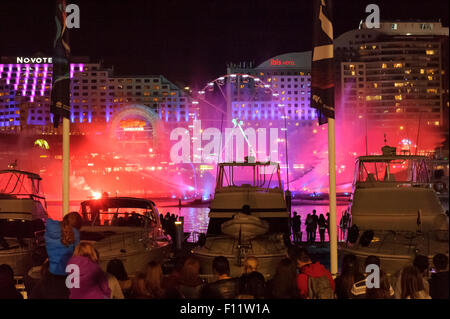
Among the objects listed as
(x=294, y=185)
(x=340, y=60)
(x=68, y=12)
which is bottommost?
(x=294, y=185)

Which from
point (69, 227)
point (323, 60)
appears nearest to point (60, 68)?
point (69, 227)

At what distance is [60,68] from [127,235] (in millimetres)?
4333

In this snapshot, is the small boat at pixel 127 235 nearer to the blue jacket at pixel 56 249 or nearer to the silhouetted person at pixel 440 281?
the blue jacket at pixel 56 249

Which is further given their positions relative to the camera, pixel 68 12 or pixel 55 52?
pixel 68 12

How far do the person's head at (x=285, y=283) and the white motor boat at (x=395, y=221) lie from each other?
14.1 feet

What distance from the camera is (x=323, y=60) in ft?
27.7

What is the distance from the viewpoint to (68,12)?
32.0ft

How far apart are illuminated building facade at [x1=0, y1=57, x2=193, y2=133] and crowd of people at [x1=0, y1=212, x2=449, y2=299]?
151607 mm

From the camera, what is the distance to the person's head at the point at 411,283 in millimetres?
6043

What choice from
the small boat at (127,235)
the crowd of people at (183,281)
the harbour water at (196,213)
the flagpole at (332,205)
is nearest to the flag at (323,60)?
the flagpole at (332,205)
